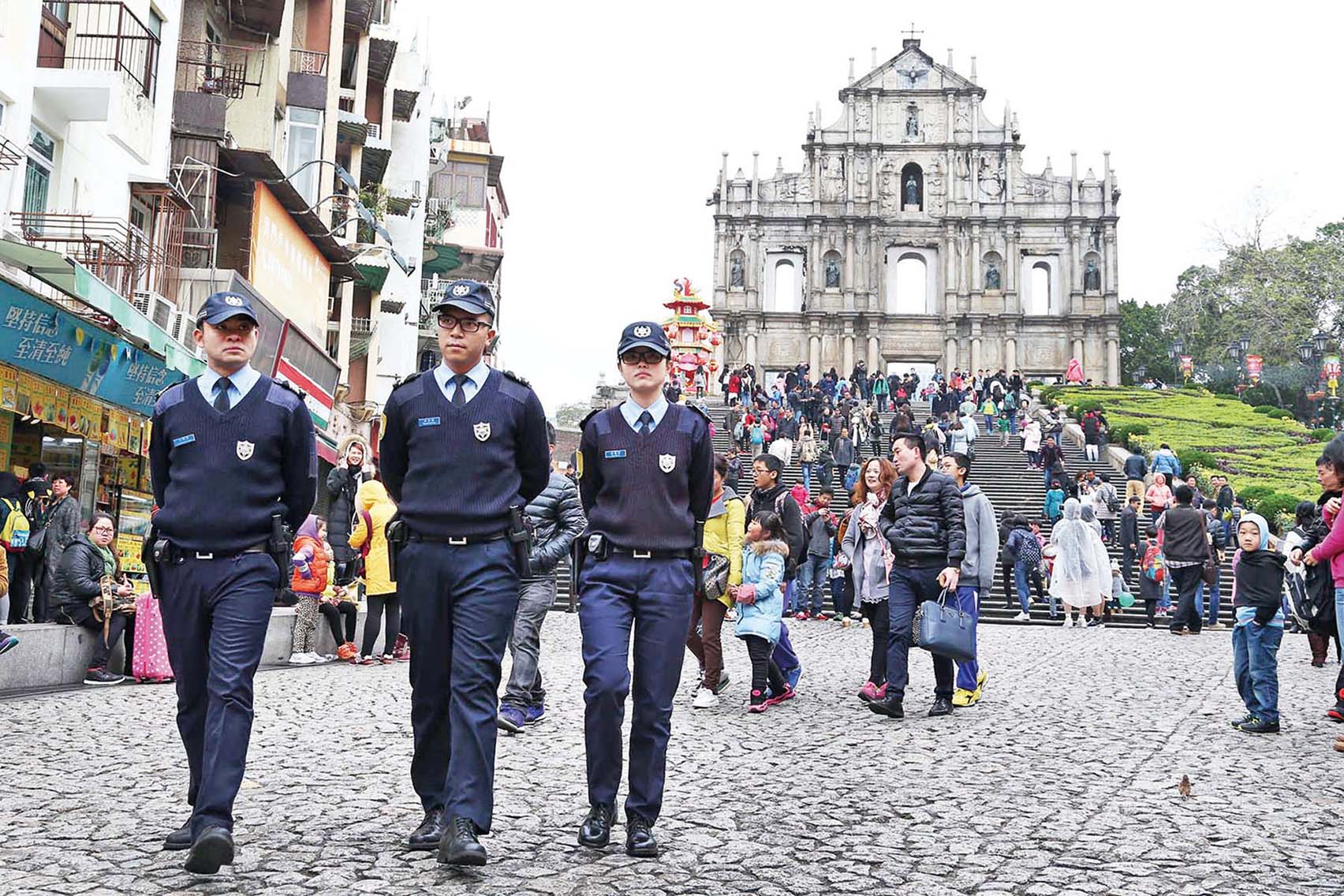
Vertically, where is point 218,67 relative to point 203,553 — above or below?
above

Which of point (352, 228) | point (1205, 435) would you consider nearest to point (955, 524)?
point (352, 228)

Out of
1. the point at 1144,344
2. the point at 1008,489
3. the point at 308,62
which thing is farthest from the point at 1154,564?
the point at 1144,344

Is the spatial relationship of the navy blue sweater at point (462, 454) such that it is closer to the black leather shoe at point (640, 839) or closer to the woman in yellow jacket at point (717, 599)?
the black leather shoe at point (640, 839)

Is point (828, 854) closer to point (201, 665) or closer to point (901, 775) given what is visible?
point (901, 775)

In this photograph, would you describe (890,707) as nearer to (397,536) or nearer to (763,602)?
(763,602)

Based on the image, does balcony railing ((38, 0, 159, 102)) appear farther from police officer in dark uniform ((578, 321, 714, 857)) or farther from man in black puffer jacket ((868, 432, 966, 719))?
police officer in dark uniform ((578, 321, 714, 857))

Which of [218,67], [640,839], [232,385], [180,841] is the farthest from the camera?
[218,67]

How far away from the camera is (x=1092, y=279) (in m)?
62.4

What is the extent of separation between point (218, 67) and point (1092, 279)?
49388 mm

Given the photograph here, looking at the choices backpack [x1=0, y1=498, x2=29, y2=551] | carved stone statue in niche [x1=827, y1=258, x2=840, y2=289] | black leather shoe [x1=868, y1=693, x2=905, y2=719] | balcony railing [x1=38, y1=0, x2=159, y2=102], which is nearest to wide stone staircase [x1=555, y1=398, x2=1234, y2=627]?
black leather shoe [x1=868, y1=693, x2=905, y2=719]

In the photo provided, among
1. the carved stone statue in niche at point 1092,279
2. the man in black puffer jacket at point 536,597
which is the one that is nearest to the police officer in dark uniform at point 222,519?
the man in black puffer jacket at point 536,597

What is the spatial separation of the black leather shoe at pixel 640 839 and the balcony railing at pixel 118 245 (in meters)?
11.0

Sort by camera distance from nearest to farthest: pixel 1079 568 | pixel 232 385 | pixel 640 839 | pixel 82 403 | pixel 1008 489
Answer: pixel 640 839, pixel 232 385, pixel 82 403, pixel 1079 568, pixel 1008 489

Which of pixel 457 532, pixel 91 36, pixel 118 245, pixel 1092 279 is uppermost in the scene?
pixel 1092 279
